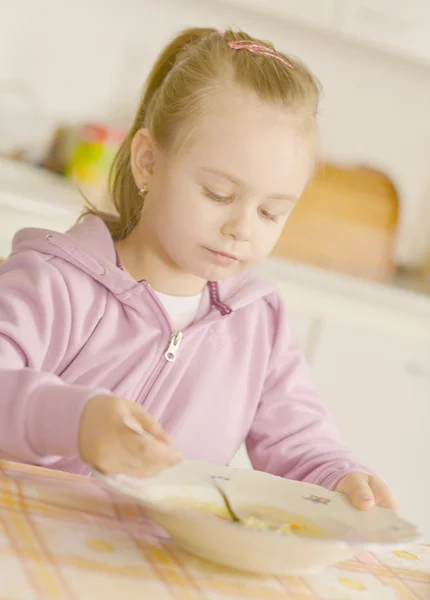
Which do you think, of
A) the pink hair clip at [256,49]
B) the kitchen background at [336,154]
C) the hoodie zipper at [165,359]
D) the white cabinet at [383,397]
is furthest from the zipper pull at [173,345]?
the white cabinet at [383,397]

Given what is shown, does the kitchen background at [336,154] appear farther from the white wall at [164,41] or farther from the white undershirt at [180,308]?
the white undershirt at [180,308]

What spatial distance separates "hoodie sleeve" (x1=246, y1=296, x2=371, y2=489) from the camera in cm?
102

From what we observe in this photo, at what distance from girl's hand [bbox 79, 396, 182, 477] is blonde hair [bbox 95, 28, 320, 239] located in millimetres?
414

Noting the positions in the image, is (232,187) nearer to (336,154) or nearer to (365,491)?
(365,491)

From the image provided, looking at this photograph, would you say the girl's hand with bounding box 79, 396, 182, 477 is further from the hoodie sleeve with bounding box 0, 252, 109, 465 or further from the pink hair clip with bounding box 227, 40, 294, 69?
the pink hair clip with bounding box 227, 40, 294, 69

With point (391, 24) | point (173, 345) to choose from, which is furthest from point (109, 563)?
point (391, 24)

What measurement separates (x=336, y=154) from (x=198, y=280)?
1.81m

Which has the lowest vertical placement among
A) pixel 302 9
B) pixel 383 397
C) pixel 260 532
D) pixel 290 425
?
pixel 383 397

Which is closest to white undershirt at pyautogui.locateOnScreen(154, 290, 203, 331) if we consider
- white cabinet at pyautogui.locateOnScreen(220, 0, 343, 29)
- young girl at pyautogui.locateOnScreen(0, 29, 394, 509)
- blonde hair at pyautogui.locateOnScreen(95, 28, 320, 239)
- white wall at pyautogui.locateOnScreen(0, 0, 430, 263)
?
young girl at pyautogui.locateOnScreen(0, 29, 394, 509)

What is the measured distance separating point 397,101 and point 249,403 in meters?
1.97

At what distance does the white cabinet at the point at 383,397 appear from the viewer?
2.25 meters

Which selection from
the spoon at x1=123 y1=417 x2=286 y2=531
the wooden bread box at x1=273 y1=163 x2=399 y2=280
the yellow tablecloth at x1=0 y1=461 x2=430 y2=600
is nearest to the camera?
the yellow tablecloth at x1=0 y1=461 x2=430 y2=600

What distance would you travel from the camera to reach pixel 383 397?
89.7 inches

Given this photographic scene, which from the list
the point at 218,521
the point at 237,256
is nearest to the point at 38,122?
the point at 237,256
